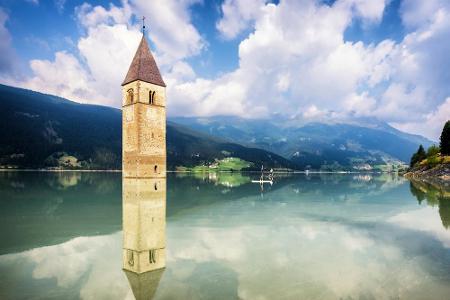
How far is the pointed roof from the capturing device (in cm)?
5866

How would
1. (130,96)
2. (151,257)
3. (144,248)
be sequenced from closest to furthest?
(151,257) < (144,248) < (130,96)

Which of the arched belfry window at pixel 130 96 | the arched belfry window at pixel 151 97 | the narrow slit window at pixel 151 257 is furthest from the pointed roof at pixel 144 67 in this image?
the narrow slit window at pixel 151 257

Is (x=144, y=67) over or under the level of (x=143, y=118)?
over

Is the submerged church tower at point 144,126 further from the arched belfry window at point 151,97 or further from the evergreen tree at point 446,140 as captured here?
the evergreen tree at point 446,140

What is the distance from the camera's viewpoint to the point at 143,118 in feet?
185

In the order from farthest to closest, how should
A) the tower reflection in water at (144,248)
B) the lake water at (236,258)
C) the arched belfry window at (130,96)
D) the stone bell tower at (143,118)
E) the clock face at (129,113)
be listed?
the arched belfry window at (130,96)
the clock face at (129,113)
the stone bell tower at (143,118)
the tower reflection in water at (144,248)
the lake water at (236,258)

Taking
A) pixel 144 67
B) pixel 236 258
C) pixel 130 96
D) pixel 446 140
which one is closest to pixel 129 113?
pixel 130 96

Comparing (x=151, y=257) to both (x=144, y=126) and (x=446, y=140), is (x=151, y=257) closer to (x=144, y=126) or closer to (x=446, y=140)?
(x=144, y=126)

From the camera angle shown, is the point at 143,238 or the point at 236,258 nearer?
the point at 236,258

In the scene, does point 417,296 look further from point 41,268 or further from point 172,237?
point 41,268

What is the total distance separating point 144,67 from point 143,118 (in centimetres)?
941

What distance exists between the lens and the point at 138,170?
54.0 m

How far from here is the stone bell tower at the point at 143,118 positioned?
55.2 metres

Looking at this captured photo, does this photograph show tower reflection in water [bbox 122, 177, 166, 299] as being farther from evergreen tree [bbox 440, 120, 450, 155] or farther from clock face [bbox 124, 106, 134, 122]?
evergreen tree [bbox 440, 120, 450, 155]
